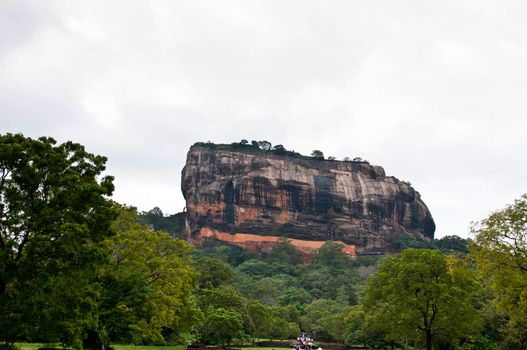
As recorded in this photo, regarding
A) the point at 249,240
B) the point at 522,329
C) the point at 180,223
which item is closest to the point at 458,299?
the point at 522,329

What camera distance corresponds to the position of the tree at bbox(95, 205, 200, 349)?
30500mm

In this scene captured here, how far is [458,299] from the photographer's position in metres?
33.9

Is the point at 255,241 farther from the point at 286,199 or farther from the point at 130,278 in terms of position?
the point at 130,278

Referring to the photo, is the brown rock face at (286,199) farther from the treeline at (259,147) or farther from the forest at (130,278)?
the forest at (130,278)

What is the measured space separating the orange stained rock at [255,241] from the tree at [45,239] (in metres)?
137

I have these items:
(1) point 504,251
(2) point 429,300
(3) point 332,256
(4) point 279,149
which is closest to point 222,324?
(2) point 429,300

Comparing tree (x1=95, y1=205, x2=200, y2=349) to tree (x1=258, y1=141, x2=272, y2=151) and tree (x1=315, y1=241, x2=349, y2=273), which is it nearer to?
tree (x1=315, y1=241, x2=349, y2=273)

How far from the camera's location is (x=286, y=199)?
6358 inches

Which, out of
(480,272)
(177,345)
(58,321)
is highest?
(480,272)

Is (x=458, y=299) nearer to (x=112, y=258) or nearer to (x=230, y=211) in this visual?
(x=112, y=258)

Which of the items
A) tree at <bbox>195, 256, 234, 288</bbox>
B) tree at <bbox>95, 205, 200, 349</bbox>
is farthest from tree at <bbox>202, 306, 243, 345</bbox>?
tree at <bbox>195, 256, 234, 288</bbox>

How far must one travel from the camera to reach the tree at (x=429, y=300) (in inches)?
1332

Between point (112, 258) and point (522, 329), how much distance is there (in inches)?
1003

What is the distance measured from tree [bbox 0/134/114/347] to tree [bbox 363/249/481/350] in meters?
19.5
